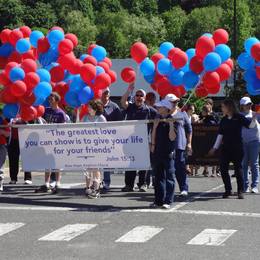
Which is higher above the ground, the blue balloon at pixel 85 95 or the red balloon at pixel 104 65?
the red balloon at pixel 104 65

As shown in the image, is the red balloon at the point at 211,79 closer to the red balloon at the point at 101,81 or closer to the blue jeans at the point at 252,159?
the blue jeans at the point at 252,159

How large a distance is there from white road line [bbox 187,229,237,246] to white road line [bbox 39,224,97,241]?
1.49m

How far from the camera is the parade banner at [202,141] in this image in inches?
670

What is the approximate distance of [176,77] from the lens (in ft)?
44.4

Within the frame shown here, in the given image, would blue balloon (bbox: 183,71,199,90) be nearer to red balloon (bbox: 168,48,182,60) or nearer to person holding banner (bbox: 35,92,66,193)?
red balloon (bbox: 168,48,182,60)

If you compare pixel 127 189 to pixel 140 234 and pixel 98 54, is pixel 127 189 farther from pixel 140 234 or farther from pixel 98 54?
pixel 140 234

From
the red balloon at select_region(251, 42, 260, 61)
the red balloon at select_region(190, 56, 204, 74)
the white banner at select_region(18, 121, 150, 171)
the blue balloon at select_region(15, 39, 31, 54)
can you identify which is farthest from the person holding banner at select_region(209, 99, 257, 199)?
the blue balloon at select_region(15, 39, 31, 54)

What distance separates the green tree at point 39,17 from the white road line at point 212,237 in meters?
82.7

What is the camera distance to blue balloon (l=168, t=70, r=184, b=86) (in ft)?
44.3

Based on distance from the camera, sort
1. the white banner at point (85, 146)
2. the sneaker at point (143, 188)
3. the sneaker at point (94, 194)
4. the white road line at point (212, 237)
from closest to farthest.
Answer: the white road line at point (212, 237) < the white banner at point (85, 146) < the sneaker at point (94, 194) < the sneaker at point (143, 188)

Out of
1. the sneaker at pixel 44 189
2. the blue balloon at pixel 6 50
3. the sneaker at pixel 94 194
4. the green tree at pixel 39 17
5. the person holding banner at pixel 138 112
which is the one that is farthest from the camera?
the green tree at pixel 39 17

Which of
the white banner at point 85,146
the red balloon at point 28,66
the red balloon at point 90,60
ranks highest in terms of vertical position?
the red balloon at point 90,60

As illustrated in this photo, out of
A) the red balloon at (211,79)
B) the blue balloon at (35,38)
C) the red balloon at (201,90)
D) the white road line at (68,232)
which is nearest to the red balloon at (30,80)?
the blue balloon at (35,38)

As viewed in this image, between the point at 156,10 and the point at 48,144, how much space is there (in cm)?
10774
